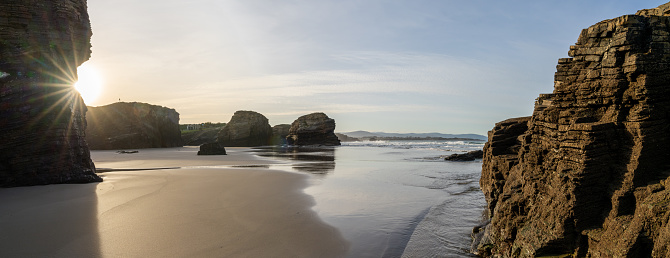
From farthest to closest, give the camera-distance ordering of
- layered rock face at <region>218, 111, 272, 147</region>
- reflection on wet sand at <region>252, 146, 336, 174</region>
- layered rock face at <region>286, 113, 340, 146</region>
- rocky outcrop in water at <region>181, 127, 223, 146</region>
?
rocky outcrop in water at <region>181, 127, 223, 146</region> → layered rock face at <region>286, 113, 340, 146</region> → layered rock face at <region>218, 111, 272, 147</region> → reflection on wet sand at <region>252, 146, 336, 174</region>

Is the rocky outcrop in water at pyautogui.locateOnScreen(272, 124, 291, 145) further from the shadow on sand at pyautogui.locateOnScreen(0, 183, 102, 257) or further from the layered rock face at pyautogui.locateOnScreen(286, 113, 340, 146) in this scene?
the shadow on sand at pyautogui.locateOnScreen(0, 183, 102, 257)

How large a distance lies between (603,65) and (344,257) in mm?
4830

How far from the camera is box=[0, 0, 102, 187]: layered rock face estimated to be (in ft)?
34.9

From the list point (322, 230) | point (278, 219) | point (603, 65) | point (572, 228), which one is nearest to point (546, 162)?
point (572, 228)

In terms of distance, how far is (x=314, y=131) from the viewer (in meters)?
61.1

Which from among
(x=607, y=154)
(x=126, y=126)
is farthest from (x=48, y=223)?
(x=126, y=126)

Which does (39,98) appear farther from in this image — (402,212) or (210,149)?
(210,149)

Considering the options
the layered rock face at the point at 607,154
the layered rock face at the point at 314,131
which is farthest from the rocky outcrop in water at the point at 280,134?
the layered rock face at the point at 607,154

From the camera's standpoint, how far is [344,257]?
18.6ft

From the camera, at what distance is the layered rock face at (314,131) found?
61125mm

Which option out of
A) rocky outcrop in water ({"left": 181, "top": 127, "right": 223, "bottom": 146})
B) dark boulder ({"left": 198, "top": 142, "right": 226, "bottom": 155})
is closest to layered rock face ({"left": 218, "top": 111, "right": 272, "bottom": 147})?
rocky outcrop in water ({"left": 181, "top": 127, "right": 223, "bottom": 146})

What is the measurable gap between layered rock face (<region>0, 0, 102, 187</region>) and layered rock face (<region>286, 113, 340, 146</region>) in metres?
48.6

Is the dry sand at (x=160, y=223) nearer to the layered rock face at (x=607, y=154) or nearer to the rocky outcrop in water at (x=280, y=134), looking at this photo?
the layered rock face at (x=607, y=154)

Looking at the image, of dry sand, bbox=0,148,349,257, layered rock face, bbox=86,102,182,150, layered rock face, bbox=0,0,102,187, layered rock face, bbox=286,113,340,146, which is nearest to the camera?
dry sand, bbox=0,148,349,257
